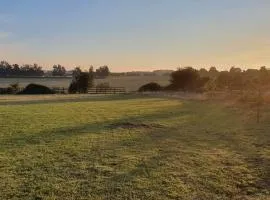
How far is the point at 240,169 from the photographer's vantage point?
402 inches

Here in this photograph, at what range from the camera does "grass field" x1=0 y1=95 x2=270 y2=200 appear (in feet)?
26.3

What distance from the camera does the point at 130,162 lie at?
1036cm

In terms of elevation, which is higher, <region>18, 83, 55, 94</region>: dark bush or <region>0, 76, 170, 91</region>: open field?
<region>0, 76, 170, 91</region>: open field

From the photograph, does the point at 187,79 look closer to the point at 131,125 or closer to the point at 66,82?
the point at 66,82

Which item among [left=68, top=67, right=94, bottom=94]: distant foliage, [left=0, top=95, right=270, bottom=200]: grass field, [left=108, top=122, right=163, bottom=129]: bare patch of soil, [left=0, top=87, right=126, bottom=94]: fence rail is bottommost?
[left=0, top=95, right=270, bottom=200]: grass field

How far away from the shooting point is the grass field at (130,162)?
8031 millimetres

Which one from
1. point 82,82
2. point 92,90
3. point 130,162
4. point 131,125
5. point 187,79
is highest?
point 187,79

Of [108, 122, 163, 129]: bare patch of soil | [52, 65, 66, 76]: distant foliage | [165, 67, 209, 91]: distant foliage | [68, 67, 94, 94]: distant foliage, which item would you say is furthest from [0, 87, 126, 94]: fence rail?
[52, 65, 66, 76]: distant foliage

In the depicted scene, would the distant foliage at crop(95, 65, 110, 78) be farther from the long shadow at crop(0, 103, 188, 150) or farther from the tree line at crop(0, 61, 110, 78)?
the long shadow at crop(0, 103, 188, 150)

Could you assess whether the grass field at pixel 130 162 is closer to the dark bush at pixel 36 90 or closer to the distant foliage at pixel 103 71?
the dark bush at pixel 36 90

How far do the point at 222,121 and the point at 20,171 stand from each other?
13.9 m

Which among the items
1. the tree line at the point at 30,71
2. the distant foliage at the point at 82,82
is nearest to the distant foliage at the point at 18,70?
the tree line at the point at 30,71

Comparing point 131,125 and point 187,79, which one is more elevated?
point 187,79

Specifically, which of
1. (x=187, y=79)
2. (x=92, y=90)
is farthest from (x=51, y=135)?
(x=187, y=79)
